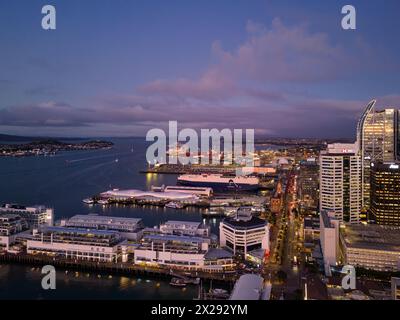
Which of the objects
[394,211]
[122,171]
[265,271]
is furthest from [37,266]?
[122,171]

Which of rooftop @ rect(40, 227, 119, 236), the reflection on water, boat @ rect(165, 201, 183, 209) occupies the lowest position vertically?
the reflection on water

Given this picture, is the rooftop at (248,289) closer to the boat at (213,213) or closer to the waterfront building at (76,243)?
the waterfront building at (76,243)

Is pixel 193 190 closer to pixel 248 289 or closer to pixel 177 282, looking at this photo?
pixel 177 282

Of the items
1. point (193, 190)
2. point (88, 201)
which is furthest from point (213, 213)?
point (88, 201)

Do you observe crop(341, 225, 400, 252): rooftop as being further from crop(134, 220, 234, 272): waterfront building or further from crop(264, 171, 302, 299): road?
crop(134, 220, 234, 272): waterfront building

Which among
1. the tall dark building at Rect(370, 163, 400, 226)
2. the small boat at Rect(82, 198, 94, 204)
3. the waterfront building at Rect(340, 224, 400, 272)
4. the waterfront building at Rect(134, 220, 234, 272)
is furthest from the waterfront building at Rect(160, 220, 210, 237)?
the small boat at Rect(82, 198, 94, 204)
